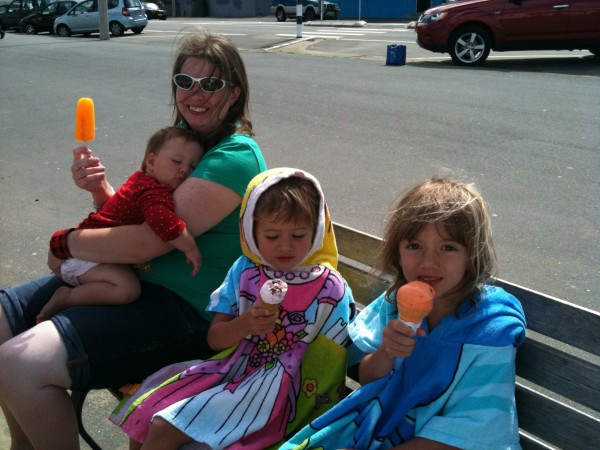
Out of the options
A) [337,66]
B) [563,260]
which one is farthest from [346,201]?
[337,66]

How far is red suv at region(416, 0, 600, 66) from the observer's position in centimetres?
1259

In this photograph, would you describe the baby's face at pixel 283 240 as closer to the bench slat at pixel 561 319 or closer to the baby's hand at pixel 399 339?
the baby's hand at pixel 399 339

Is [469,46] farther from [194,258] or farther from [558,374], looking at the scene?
[558,374]

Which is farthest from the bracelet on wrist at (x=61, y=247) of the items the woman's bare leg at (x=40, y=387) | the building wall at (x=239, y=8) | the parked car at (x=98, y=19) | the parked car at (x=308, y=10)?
the building wall at (x=239, y=8)

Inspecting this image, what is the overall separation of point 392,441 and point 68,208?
4720 millimetres

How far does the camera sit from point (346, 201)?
230 inches

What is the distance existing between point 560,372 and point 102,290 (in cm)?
157

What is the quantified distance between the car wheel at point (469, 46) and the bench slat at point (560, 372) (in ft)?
41.0

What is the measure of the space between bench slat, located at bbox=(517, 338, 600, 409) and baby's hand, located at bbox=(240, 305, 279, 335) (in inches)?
27.9

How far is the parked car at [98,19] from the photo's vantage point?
26562 millimetres

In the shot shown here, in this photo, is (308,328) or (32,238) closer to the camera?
(308,328)

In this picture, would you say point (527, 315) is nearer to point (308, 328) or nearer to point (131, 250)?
point (308, 328)

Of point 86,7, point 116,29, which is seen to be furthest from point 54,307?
point 86,7

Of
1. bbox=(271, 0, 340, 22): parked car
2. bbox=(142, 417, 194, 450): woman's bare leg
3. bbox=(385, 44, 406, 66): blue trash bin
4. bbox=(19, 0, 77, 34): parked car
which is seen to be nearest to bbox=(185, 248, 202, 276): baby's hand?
bbox=(142, 417, 194, 450): woman's bare leg
